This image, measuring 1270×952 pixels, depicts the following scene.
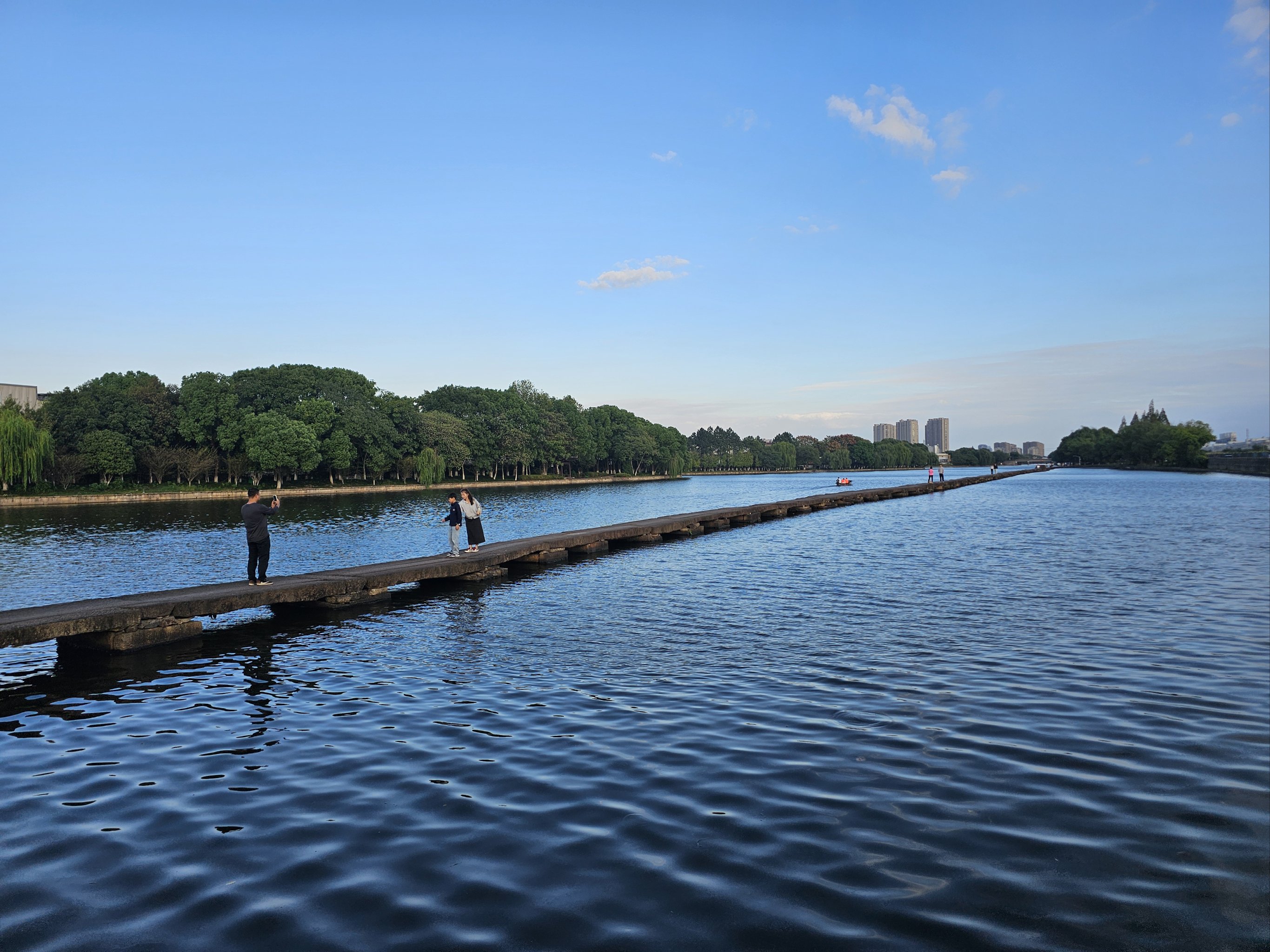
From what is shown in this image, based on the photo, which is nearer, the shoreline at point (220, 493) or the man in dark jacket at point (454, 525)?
the man in dark jacket at point (454, 525)

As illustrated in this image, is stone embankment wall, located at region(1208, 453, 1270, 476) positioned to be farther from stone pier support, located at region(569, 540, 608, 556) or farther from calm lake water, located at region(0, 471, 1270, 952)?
calm lake water, located at region(0, 471, 1270, 952)

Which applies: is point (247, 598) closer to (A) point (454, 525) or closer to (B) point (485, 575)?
(B) point (485, 575)

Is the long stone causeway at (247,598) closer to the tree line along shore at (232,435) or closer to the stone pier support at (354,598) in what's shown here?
the stone pier support at (354,598)

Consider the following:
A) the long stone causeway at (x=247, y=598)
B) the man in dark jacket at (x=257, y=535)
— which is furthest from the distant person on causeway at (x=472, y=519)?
the man in dark jacket at (x=257, y=535)

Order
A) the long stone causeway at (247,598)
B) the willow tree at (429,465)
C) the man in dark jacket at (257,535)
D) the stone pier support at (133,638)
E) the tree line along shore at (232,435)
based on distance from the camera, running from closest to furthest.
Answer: the long stone causeway at (247,598)
the stone pier support at (133,638)
the man in dark jacket at (257,535)
the tree line along shore at (232,435)
the willow tree at (429,465)

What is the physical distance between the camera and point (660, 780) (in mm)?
8031

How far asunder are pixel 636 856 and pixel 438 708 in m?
5.31

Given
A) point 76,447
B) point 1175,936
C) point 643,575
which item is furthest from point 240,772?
point 76,447

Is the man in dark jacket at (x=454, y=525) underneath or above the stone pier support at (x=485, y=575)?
above

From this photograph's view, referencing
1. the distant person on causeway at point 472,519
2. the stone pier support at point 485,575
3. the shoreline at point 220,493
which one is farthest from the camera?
the shoreline at point 220,493

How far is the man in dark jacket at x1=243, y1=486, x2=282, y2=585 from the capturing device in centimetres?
1894

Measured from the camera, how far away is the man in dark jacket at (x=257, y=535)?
18.9 metres

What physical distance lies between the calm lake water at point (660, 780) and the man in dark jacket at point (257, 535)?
3.68ft

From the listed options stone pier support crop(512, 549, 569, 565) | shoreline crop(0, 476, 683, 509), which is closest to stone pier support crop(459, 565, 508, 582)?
stone pier support crop(512, 549, 569, 565)
